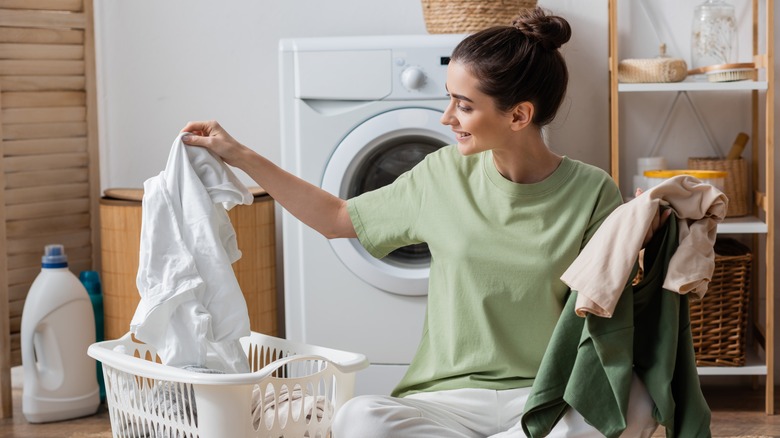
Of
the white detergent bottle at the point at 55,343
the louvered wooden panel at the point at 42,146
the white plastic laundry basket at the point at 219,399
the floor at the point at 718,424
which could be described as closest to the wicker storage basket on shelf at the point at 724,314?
the floor at the point at 718,424

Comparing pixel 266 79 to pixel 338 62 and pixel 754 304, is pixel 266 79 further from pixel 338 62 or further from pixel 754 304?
pixel 754 304

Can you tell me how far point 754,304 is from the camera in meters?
2.83

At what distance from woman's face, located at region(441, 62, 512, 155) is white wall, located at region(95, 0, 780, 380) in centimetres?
127

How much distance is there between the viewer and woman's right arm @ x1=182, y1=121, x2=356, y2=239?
1.61m

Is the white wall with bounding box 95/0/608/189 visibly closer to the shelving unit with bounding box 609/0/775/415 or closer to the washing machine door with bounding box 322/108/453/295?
the washing machine door with bounding box 322/108/453/295

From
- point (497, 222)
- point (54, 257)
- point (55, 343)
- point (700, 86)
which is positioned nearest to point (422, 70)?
point (700, 86)

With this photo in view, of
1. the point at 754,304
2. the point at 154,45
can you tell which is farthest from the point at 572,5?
the point at 154,45

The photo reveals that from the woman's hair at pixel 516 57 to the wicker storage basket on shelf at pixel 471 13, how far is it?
943 mm

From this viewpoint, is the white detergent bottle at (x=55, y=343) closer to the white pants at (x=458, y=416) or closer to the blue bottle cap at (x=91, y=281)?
the blue bottle cap at (x=91, y=281)

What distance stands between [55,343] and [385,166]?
970 millimetres

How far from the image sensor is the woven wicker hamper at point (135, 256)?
103 inches

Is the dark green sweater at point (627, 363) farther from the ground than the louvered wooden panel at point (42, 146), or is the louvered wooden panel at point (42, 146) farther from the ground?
the louvered wooden panel at point (42, 146)

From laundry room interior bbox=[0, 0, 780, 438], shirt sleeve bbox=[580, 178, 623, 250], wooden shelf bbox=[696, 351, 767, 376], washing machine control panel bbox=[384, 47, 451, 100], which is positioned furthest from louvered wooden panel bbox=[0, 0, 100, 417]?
wooden shelf bbox=[696, 351, 767, 376]

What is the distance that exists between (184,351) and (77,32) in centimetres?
160
